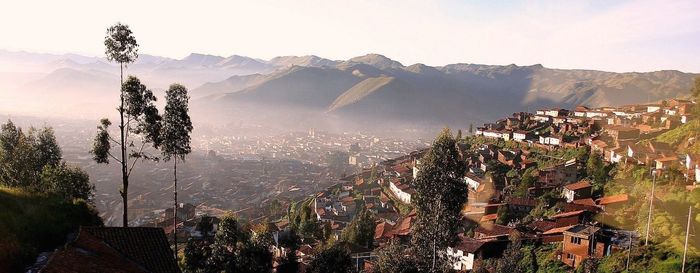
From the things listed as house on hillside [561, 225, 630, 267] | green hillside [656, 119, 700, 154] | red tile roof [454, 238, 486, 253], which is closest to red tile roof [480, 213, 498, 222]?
red tile roof [454, 238, 486, 253]

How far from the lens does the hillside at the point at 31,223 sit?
12031 millimetres

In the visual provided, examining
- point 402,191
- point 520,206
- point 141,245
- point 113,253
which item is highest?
point 113,253

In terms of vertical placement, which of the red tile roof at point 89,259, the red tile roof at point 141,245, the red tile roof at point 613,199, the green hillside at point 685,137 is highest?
the green hillside at point 685,137

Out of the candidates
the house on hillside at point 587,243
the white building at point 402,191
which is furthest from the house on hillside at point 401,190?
the house on hillside at point 587,243

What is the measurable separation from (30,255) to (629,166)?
4527 cm

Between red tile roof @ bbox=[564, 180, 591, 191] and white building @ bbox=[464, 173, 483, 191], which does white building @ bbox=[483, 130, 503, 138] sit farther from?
red tile roof @ bbox=[564, 180, 591, 191]

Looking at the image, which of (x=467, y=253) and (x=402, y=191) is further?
(x=402, y=191)

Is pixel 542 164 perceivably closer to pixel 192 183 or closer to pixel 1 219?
pixel 1 219

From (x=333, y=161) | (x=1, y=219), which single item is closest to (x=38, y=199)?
(x=1, y=219)

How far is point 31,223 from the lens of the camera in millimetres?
14664

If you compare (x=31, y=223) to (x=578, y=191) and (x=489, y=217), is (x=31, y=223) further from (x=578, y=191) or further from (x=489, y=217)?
(x=578, y=191)

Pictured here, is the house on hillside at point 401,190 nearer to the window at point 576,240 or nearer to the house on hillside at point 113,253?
the window at point 576,240

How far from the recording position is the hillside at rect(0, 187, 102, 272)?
39.5ft

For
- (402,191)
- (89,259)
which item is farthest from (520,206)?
(89,259)
